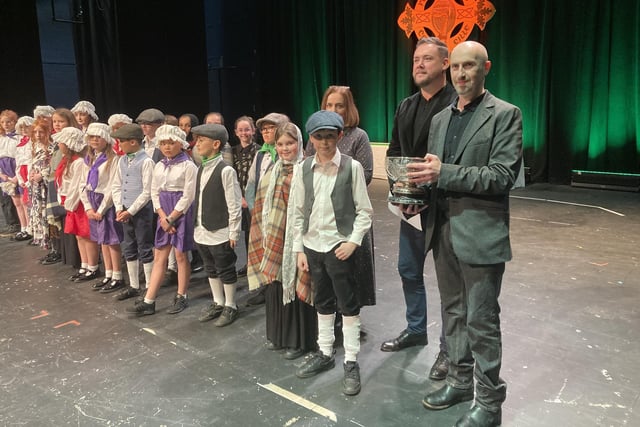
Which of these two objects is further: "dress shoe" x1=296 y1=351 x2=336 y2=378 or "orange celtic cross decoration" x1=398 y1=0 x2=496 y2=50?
"orange celtic cross decoration" x1=398 y1=0 x2=496 y2=50

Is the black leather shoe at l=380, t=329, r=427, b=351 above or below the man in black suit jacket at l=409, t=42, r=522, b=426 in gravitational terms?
below

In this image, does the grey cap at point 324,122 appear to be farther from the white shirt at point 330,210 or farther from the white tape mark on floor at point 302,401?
the white tape mark on floor at point 302,401

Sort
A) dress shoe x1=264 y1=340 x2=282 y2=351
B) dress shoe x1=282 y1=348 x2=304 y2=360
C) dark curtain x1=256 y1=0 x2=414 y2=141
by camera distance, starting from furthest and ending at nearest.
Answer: dark curtain x1=256 y1=0 x2=414 y2=141
dress shoe x1=264 y1=340 x2=282 y2=351
dress shoe x1=282 y1=348 x2=304 y2=360

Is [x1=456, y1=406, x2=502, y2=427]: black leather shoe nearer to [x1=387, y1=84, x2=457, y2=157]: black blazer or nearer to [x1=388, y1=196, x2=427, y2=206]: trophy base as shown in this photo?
[x1=388, y1=196, x2=427, y2=206]: trophy base

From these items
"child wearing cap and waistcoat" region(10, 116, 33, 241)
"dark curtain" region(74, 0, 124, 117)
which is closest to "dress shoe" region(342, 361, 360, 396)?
"child wearing cap and waistcoat" region(10, 116, 33, 241)

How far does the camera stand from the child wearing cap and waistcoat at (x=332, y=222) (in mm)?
2424

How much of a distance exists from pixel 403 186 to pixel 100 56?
8.85m

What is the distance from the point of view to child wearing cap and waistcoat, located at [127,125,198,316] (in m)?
3.34

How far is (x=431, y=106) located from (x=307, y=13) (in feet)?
28.7

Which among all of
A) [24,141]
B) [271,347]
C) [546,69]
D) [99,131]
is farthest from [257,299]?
[546,69]

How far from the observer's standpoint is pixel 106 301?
373 centimetres

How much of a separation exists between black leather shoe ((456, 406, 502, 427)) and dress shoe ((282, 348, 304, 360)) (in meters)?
0.97

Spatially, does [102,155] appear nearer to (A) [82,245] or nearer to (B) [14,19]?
(A) [82,245]

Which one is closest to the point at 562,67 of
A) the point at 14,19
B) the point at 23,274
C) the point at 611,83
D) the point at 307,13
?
the point at 611,83
